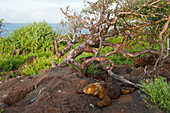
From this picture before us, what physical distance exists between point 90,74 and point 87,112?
8.51 ft

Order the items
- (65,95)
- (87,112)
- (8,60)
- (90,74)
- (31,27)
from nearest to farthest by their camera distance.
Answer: (87,112) → (65,95) → (90,74) → (8,60) → (31,27)

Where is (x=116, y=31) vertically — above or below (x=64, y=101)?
above

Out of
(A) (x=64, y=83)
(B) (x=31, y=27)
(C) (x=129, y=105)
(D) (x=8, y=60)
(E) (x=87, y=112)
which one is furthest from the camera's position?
(B) (x=31, y=27)

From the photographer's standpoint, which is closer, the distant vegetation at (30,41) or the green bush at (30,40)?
the distant vegetation at (30,41)

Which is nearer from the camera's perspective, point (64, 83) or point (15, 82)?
point (64, 83)

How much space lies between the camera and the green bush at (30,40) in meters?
10.8

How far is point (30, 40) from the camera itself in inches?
436

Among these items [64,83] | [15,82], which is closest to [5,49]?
[15,82]

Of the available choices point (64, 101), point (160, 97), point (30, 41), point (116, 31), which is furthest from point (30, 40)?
point (160, 97)

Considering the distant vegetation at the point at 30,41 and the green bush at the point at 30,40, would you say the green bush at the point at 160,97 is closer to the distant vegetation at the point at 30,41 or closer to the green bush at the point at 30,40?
the distant vegetation at the point at 30,41

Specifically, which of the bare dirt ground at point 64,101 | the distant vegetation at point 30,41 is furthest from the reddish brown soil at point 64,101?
the distant vegetation at point 30,41

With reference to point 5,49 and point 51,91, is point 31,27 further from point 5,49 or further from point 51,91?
point 51,91

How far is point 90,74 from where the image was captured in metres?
5.29

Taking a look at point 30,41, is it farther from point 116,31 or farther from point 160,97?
point 160,97
